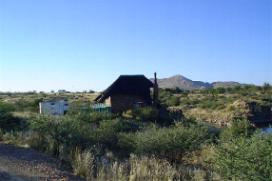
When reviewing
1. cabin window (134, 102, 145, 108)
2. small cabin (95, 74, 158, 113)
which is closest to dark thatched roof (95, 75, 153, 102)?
small cabin (95, 74, 158, 113)

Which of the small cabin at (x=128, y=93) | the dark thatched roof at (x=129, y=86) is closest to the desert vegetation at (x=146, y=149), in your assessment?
the small cabin at (x=128, y=93)

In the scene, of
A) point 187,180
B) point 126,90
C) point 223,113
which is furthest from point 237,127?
point 223,113

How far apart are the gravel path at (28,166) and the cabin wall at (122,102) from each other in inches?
1328

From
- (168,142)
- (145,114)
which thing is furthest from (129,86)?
(168,142)

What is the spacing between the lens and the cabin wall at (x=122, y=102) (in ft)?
177

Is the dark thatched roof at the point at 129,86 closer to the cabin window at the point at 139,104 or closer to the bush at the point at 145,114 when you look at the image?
the cabin window at the point at 139,104

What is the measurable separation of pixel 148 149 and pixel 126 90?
33897mm

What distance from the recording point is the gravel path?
1517 centimetres

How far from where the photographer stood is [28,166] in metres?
16.9

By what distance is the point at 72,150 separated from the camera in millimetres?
19625

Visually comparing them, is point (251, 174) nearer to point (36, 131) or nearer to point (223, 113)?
point (36, 131)

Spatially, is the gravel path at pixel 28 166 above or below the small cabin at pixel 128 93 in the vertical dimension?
below

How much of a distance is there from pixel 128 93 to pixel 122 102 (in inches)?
49.6

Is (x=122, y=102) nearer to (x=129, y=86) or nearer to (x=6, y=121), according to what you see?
(x=129, y=86)
